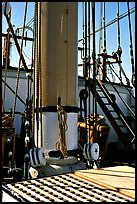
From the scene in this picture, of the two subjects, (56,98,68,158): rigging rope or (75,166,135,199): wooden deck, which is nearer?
(75,166,135,199): wooden deck

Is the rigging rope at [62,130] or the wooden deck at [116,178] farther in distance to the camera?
the rigging rope at [62,130]

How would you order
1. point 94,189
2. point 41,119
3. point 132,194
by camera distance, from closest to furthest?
point 132,194
point 94,189
point 41,119

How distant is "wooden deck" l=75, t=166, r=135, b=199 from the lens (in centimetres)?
135

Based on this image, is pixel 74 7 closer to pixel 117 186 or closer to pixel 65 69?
pixel 65 69

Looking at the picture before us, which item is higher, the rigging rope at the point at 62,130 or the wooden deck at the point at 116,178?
the rigging rope at the point at 62,130

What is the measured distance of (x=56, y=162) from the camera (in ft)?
7.85

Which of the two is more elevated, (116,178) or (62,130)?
(62,130)

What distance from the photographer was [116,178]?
153 cm

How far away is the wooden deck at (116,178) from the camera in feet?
Result: 4.43

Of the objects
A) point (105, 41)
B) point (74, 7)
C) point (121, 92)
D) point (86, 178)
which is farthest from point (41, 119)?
point (121, 92)

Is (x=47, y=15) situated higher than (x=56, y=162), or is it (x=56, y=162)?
(x=47, y=15)

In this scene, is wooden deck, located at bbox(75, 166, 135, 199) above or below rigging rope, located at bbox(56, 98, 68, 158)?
below

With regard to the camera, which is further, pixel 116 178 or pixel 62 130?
pixel 62 130

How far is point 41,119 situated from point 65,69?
507mm
